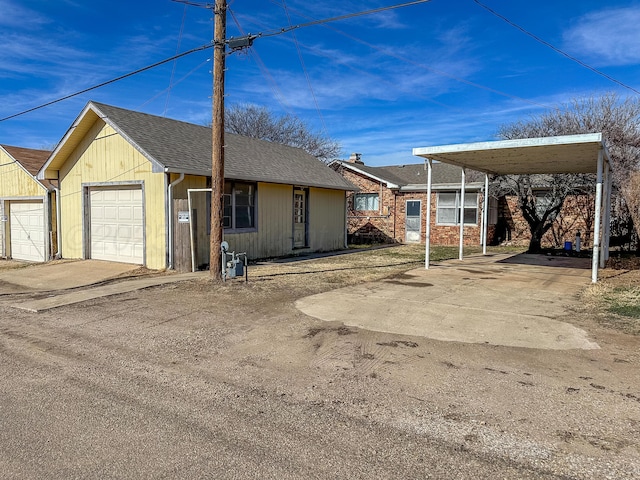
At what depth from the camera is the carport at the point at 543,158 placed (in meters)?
9.83

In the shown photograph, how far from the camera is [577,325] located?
653 centimetres

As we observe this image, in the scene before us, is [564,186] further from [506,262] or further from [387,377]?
[387,377]

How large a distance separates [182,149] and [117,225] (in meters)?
2.99

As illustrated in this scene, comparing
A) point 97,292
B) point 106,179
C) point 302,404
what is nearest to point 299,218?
point 106,179

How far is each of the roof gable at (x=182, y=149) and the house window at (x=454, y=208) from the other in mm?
6376

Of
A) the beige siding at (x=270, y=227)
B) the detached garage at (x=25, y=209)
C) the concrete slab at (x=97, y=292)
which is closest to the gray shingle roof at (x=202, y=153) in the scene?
the beige siding at (x=270, y=227)

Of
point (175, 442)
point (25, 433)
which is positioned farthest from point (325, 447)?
point (25, 433)

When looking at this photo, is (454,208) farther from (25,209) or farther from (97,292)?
(25,209)

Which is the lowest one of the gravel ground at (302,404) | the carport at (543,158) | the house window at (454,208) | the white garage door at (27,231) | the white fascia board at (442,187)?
the gravel ground at (302,404)

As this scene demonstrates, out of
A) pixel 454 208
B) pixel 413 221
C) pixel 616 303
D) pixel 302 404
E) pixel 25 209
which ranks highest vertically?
pixel 454 208

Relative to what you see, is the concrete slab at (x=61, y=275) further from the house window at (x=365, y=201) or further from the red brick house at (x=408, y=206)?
the house window at (x=365, y=201)

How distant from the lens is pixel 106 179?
43.2 feet

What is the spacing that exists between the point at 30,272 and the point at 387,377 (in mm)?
11613

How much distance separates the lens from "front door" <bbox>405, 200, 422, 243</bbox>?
2242cm
